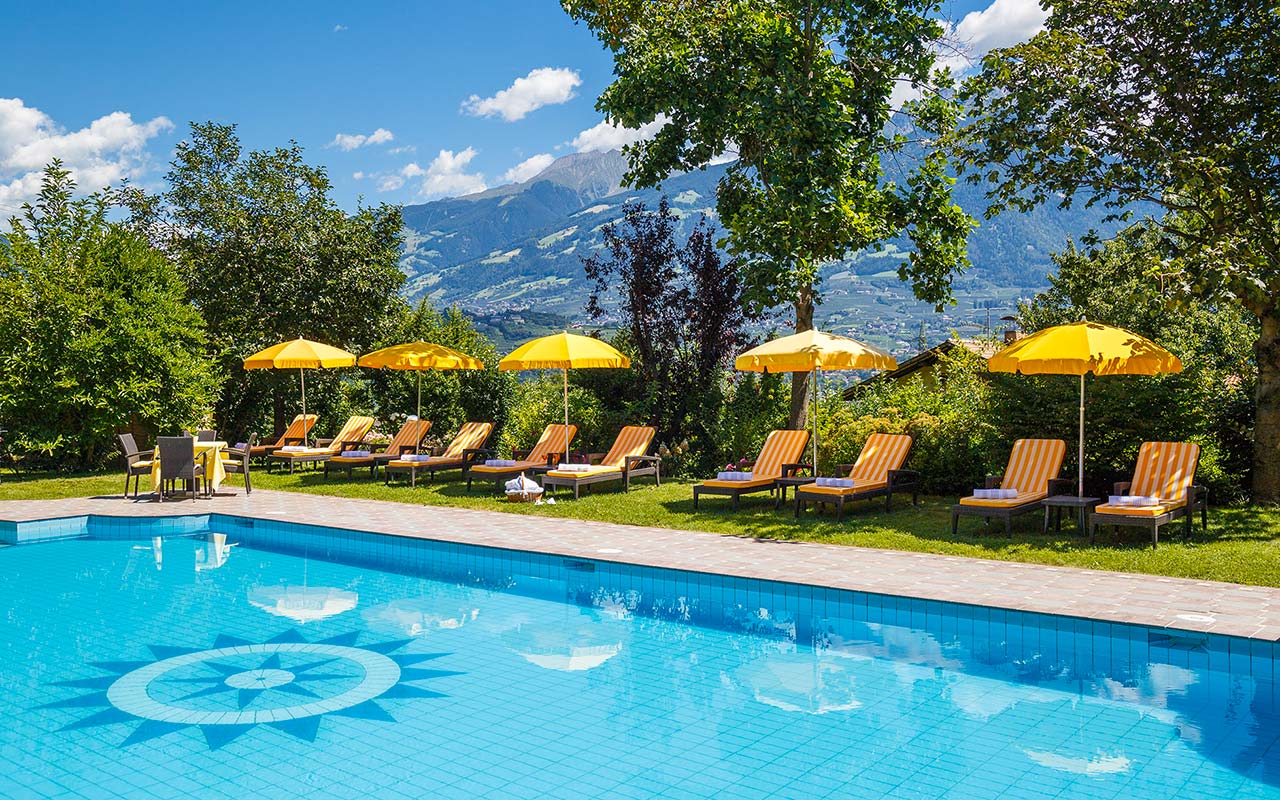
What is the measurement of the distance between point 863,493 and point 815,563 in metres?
2.59

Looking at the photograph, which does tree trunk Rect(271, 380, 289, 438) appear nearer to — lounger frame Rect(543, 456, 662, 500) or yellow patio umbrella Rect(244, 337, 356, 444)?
yellow patio umbrella Rect(244, 337, 356, 444)

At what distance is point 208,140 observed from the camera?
83.0ft

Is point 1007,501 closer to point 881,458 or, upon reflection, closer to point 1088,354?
point 1088,354

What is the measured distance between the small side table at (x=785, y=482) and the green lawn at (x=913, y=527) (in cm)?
15

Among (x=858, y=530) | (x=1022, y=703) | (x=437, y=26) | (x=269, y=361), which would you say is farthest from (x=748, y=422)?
(x=437, y=26)

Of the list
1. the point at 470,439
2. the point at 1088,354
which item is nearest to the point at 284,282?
the point at 470,439

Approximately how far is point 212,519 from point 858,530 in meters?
8.04

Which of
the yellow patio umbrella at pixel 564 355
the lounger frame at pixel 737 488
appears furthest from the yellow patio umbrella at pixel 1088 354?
the yellow patio umbrella at pixel 564 355

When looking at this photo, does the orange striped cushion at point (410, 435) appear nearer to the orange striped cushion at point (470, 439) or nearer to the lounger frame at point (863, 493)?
the orange striped cushion at point (470, 439)

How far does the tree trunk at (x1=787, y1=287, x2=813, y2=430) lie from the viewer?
14.5 meters

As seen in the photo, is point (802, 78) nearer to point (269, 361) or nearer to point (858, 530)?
point (858, 530)

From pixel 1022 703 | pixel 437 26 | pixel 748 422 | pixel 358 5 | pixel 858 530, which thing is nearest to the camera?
pixel 1022 703

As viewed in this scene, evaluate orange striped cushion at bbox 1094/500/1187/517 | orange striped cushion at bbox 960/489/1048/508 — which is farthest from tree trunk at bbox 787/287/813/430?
orange striped cushion at bbox 1094/500/1187/517

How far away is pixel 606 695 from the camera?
20.2 feet
